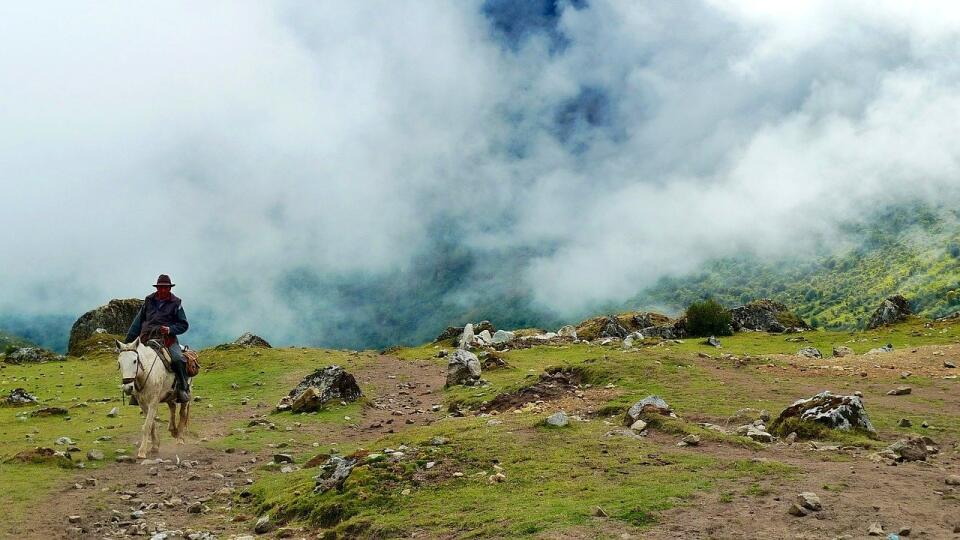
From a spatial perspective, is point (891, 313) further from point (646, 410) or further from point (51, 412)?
point (51, 412)

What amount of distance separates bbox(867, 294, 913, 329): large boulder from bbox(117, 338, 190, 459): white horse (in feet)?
195

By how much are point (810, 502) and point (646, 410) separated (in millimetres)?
9137

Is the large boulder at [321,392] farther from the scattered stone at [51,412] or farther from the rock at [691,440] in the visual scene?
the rock at [691,440]

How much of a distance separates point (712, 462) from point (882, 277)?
169362 millimetres

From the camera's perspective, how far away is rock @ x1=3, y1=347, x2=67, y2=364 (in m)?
61.2

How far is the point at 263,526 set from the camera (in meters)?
14.6

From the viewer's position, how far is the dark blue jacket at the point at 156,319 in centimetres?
2386

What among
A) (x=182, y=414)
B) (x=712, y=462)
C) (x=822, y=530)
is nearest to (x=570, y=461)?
(x=712, y=462)

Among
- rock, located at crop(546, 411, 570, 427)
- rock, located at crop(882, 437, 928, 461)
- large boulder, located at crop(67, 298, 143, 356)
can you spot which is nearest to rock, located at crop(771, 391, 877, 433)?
rock, located at crop(882, 437, 928, 461)

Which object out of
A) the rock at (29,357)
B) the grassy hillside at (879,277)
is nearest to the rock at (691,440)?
the rock at (29,357)

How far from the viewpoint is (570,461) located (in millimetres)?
15867

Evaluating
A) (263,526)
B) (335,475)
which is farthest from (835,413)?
(263,526)

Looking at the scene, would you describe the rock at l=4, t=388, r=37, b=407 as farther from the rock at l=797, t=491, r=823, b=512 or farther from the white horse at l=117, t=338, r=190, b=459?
the rock at l=797, t=491, r=823, b=512

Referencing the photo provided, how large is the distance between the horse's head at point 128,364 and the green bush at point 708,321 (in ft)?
171
